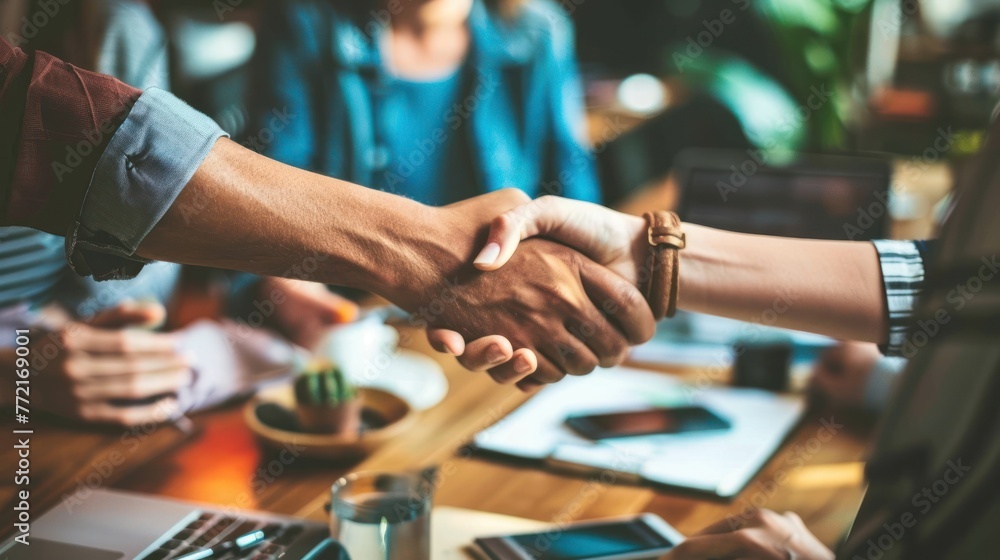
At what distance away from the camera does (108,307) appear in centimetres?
156

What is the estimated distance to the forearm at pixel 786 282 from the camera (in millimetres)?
1126

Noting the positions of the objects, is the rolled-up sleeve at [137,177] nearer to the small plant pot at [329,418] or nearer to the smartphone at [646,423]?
the small plant pot at [329,418]

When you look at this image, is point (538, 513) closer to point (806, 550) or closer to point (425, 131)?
point (806, 550)

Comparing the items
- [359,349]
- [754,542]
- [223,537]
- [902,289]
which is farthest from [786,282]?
[223,537]

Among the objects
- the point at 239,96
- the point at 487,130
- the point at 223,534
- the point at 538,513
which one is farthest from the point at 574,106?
the point at 223,534

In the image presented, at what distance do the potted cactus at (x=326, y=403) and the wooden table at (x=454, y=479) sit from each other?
0.05 m

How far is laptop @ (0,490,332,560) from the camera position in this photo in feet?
2.67

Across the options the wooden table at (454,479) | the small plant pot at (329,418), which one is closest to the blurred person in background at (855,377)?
the wooden table at (454,479)

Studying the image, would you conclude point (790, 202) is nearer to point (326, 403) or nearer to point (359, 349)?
point (359, 349)

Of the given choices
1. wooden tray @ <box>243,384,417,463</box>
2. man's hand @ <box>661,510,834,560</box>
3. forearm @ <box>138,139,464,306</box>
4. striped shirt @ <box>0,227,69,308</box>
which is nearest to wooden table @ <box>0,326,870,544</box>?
wooden tray @ <box>243,384,417,463</box>

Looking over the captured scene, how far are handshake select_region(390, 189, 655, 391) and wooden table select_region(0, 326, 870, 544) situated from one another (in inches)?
5.6

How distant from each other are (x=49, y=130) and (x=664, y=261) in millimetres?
753

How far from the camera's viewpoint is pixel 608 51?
15.4 ft

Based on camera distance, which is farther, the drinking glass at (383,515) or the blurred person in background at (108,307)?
the blurred person in background at (108,307)
